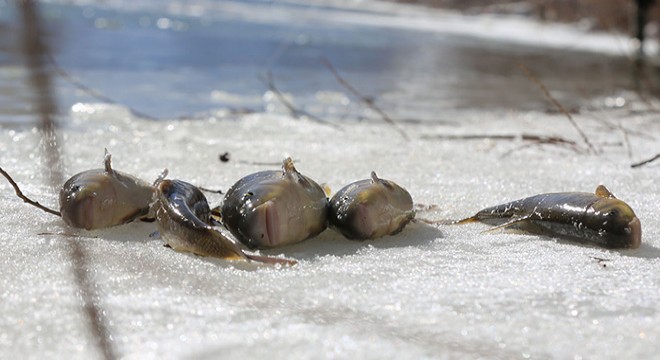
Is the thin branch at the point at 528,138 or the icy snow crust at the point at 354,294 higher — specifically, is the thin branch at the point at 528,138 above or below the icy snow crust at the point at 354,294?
below

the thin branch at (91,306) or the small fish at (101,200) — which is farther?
the small fish at (101,200)

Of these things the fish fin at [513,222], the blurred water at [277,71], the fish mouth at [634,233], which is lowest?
the blurred water at [277,71]

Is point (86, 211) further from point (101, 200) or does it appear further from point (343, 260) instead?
point (343, 260)

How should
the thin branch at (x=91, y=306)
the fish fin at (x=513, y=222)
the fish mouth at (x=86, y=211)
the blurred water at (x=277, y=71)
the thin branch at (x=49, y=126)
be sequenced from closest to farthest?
the thin branch at (x=49, y=126) → the thin branch at (x=91, y=306) → the fish mouth at (x=86, y=211) → the fish fin at (x=513, y=222) → the blurred water at (x=277, y=71)

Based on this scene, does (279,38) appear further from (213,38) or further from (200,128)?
(200,128)

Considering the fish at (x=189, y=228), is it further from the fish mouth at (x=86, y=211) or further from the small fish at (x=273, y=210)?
the fish mouth at (x=86, y=211)

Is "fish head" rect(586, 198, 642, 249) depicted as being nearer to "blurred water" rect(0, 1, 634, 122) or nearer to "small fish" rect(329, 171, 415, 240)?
"small fish" rect(329, 171, 415, 240)

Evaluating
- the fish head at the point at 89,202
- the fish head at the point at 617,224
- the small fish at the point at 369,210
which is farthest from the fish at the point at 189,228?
the fish head at the point at 617,224

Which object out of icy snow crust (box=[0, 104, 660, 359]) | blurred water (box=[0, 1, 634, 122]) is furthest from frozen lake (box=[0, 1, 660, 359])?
blurred water (box=[0, 1, 634, 122])
